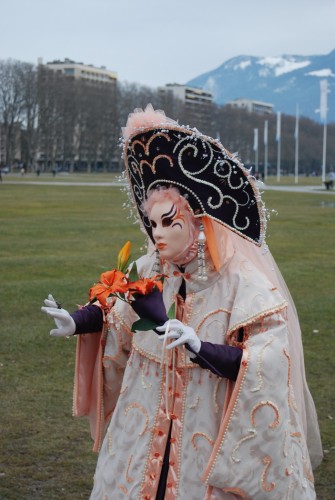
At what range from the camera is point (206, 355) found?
139 inches

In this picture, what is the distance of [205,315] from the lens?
12.5 ft

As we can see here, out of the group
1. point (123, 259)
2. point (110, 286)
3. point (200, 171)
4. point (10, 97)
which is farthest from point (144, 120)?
point (10, 97)

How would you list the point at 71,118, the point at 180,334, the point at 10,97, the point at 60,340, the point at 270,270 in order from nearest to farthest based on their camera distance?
1. the point at 180,334
2. the point at 270,270
3. the point at 60,340
4. the point at 10,97
5. the point at 71,118

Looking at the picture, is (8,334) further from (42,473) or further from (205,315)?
(205,315)

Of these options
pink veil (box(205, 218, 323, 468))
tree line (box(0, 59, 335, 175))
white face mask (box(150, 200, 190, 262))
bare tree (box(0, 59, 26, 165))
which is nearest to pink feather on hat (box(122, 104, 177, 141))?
white face mask (box(150, 200, 190, 262))

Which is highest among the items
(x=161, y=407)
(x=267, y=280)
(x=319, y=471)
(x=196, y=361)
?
(x=267, y=280)

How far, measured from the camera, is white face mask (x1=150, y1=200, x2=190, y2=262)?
388 centimetres

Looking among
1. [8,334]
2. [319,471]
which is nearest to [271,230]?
[8,334]

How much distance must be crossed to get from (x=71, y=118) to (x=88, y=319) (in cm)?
9203

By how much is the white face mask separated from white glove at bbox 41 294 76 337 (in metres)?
0.52

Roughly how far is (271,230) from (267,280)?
19.8 metres

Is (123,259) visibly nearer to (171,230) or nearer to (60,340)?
(171,230)

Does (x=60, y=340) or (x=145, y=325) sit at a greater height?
(x=145, y=325)

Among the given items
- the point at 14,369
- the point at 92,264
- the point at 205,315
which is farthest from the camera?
the point at 92,264
